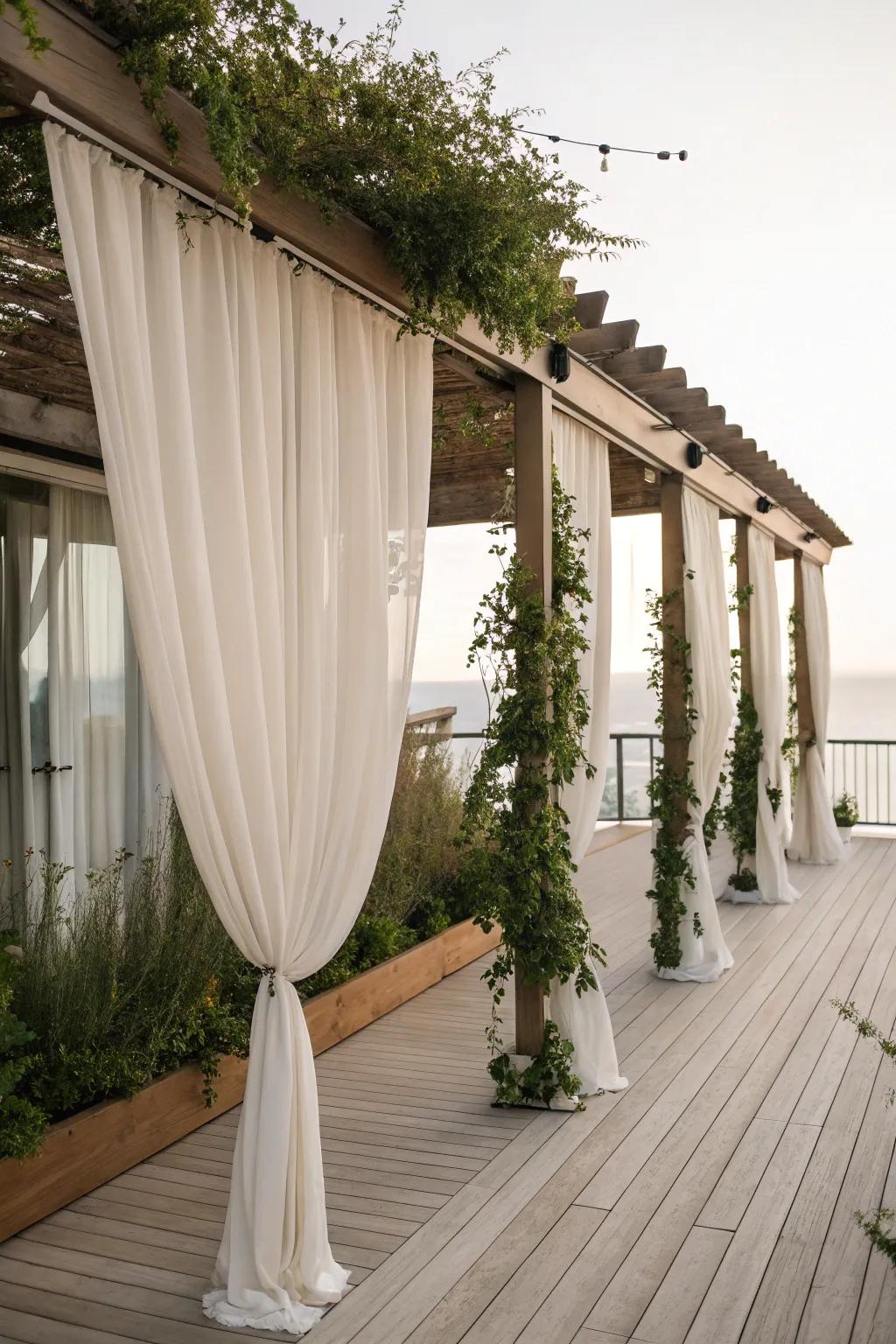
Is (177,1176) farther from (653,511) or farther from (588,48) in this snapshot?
(588,48)

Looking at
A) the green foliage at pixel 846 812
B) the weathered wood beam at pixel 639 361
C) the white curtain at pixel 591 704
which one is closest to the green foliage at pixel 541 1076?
the white curtain at pixel 591 704

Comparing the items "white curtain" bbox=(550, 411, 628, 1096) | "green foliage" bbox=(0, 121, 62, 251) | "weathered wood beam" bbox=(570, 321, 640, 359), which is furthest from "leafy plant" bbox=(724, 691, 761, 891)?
"green foliage" bbox=(0, 121, 62, 251)

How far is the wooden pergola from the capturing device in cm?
218

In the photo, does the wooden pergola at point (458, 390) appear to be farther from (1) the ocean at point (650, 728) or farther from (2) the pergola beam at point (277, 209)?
(1) the ocean at point (650, 728)

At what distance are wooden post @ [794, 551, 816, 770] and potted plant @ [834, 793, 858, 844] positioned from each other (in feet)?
3.07

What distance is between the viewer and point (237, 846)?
2.57 metres

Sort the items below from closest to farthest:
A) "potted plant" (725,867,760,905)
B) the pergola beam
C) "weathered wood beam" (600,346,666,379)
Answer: the pergola beam, "weathered wood beam" (600,346,666,379), "potted plant" (725,867,760,905)

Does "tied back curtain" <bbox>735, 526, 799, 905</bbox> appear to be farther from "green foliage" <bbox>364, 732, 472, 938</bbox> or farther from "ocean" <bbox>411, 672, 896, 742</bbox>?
"ocean" <bbox>411, 672, 896, 742</bbox>

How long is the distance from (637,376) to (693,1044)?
299cm

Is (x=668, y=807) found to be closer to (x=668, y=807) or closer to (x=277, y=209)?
(x=668, y=807)

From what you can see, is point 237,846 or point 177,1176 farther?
point 177,1176

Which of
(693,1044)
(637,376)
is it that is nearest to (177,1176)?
(693,1044)

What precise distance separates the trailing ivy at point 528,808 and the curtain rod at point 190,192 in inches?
48.0

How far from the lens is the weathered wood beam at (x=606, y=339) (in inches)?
181
